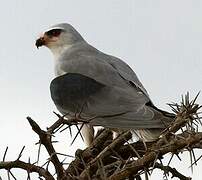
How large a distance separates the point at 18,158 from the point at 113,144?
1.79ft

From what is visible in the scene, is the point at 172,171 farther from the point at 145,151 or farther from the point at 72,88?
the point at 72,88

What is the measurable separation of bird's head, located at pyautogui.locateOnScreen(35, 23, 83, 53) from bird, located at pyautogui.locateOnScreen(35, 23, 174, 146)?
0.60 m

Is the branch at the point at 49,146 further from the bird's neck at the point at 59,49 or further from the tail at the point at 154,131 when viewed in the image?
the bird's neck at the point at 59,49

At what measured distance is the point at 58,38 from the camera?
716 cm

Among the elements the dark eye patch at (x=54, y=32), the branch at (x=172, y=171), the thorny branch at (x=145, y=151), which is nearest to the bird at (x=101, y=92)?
the dark eye patch at (x=54, y=32)

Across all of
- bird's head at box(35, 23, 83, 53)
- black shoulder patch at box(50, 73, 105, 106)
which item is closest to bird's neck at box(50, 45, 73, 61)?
bird's head at box(35, 23, 83, 53)

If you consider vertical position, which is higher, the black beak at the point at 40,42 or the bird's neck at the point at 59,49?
the black beak at the point at 40,42

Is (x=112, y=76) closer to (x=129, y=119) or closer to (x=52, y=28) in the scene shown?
(x=129, y=119)

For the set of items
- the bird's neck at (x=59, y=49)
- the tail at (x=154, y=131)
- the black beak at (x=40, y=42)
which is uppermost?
the black beak at (x=40, y=42)

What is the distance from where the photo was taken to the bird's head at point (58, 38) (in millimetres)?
7086

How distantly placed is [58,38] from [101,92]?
1655 mm

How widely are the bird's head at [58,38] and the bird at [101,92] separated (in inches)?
23.6

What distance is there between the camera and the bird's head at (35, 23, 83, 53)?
23.2ft

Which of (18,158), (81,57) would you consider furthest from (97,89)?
(18,158)
